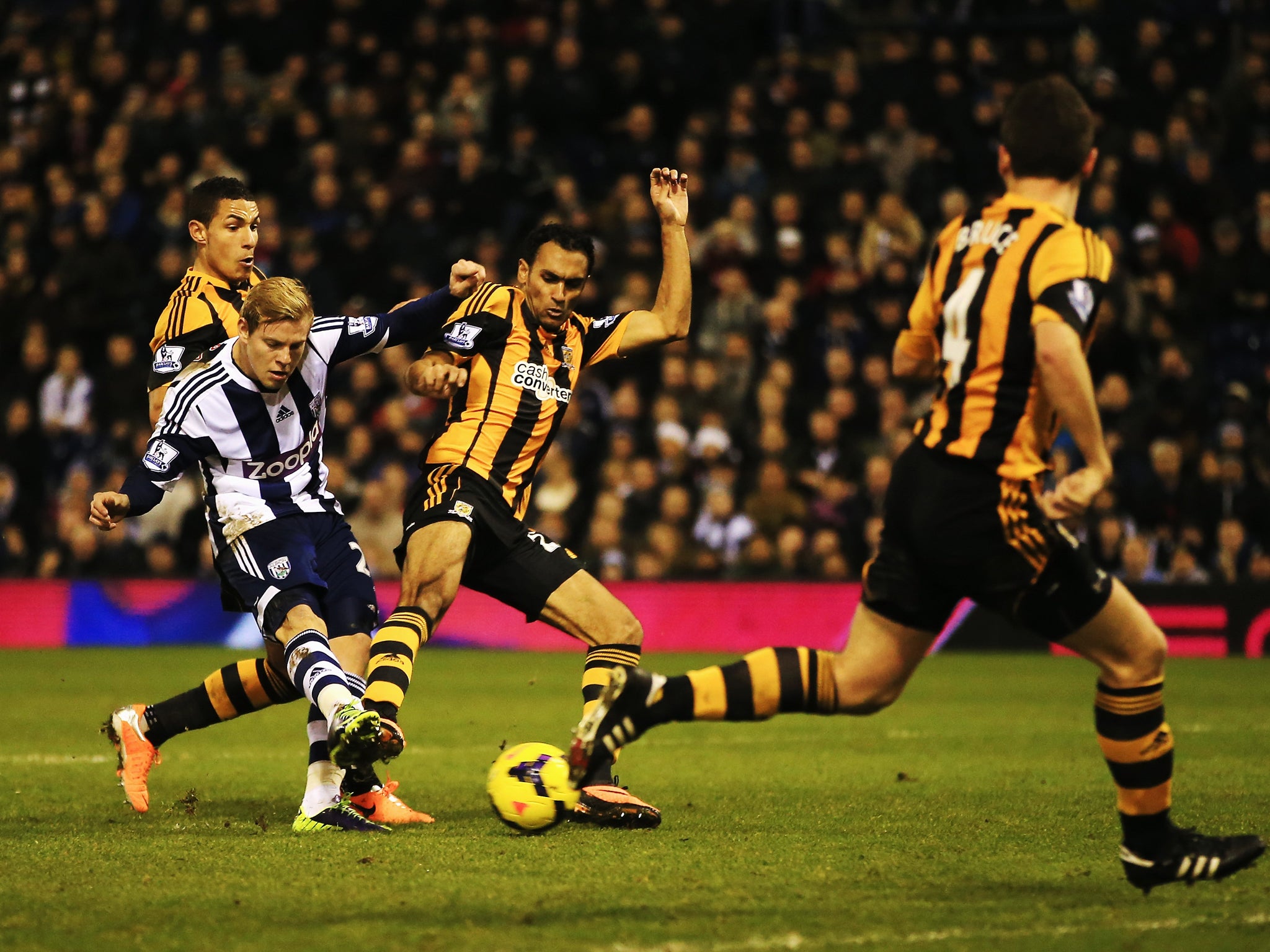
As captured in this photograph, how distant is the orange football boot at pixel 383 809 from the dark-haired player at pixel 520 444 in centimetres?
52

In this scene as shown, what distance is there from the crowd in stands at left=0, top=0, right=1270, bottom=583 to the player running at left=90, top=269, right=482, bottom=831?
7751 mm

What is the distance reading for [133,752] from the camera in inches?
263

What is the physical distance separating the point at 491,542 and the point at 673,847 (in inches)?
64.4

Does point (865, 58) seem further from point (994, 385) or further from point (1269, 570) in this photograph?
point (994, 385)

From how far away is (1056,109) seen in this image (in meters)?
4.70

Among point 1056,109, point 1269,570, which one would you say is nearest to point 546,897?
point 1056,109

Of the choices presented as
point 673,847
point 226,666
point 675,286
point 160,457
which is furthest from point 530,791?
point 675,286

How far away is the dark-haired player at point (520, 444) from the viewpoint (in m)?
6.67

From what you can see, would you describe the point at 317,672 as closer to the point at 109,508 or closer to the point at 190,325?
the point at 109,508

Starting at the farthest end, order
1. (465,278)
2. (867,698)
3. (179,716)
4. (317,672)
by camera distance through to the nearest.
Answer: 1. (179,716)
2. (465,278)
3. (317,672)
4. (867,698)

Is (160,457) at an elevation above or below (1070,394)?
below

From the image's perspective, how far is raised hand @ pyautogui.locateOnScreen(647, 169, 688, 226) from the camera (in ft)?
22.7

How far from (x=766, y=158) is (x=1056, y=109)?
1205cm

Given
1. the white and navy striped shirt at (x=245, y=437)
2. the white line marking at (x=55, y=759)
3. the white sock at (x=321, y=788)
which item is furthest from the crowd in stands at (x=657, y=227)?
the white sock at (x=321, y=788)
